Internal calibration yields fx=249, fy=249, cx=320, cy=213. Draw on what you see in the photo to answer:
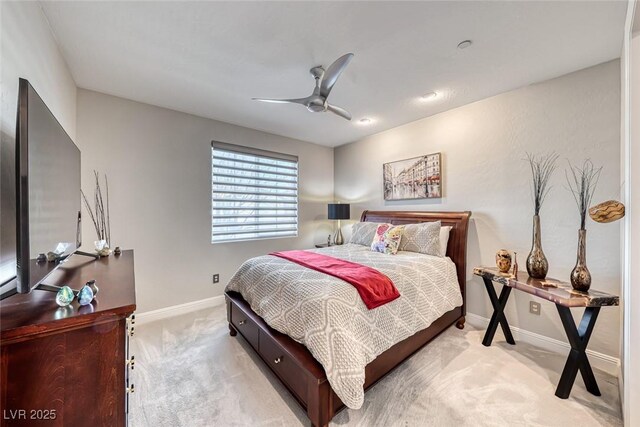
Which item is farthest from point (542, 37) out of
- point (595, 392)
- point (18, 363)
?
point (18, 363)

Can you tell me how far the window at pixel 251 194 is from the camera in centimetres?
353

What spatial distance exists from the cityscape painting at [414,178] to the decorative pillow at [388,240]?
695 mm

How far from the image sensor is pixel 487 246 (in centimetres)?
282

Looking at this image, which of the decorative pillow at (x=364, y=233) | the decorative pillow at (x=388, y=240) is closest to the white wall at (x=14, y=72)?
the decorative pillow at (x=388, y=240)

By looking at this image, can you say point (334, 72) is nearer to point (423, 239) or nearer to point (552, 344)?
point (423, 239)

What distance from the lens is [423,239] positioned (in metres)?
2.92

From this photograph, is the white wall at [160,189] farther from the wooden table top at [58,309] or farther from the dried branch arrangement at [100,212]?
the wooden table top at [58,309]

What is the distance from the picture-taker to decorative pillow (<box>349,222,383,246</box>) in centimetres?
350

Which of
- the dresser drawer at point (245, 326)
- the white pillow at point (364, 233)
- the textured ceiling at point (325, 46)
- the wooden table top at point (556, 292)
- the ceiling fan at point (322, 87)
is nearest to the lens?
the textured ceiling at point (325, 46)

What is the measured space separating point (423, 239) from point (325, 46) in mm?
2215

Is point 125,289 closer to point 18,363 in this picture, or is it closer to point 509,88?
point 18,363

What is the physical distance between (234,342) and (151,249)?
153cm

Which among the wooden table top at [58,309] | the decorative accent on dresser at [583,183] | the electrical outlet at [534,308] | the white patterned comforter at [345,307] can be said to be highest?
the decorative accent on dresser at [583,183]

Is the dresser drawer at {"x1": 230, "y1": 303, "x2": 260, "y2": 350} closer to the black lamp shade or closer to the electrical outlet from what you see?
the black lamp shade
